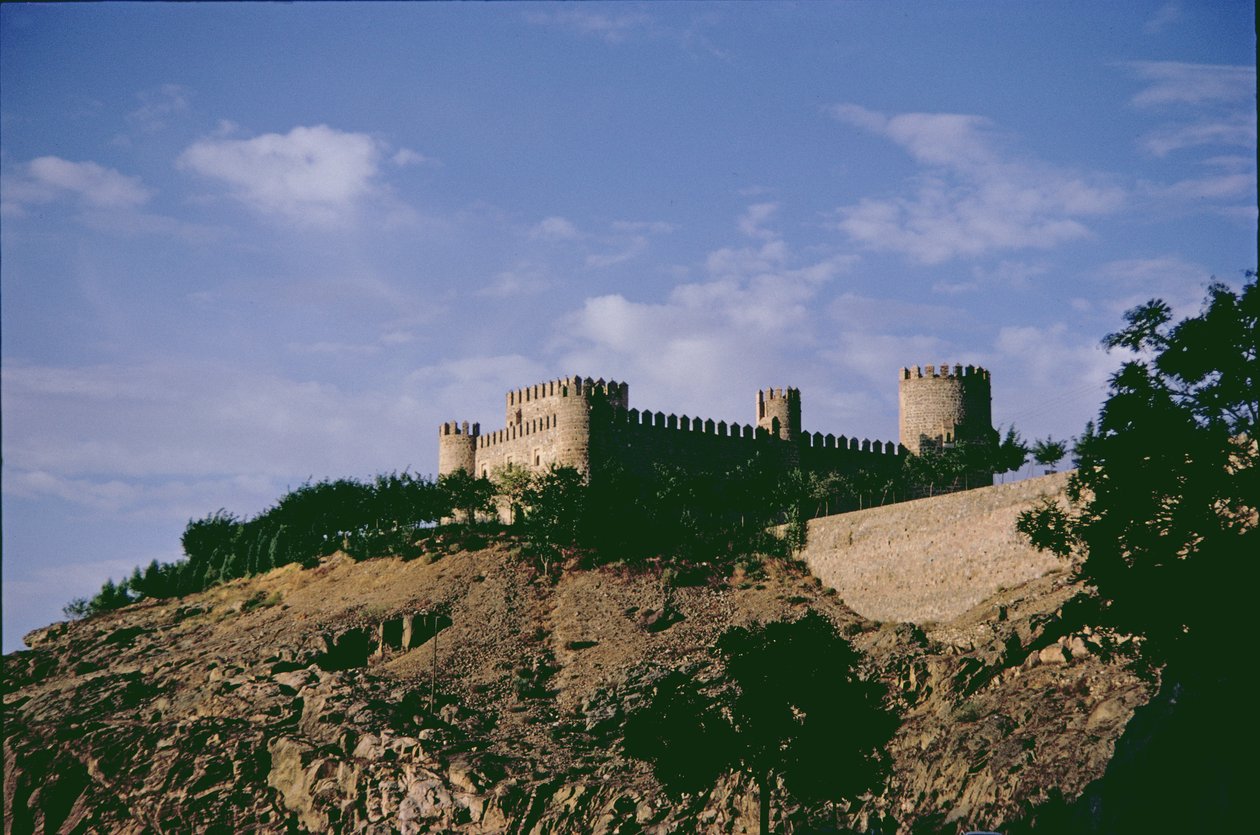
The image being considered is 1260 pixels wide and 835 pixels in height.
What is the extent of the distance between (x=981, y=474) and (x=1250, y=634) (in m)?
32.5

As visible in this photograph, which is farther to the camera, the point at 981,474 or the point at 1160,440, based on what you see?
the point at 981,474

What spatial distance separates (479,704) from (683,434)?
1989 centimetres

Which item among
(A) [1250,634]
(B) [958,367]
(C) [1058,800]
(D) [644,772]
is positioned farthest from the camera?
(B) [958,367]

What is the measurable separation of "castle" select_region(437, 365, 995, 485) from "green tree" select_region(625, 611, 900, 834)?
24.5m

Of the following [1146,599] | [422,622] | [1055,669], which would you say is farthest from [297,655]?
[1146,599]

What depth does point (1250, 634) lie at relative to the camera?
1745 cm

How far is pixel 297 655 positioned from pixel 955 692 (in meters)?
20.5

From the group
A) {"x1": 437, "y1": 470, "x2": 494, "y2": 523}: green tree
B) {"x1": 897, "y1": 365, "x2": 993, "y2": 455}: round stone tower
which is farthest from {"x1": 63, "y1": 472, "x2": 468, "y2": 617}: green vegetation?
{"x1": 897, "y1": 365, "x2": 993, "y2": 455}: round stone tower

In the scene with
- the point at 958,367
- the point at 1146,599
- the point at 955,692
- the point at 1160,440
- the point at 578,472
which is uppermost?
the point at 958,367

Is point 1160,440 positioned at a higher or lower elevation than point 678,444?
lower

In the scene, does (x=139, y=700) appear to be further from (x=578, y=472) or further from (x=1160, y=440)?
(x=1160, y=440)

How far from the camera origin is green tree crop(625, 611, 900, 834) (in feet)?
72.8

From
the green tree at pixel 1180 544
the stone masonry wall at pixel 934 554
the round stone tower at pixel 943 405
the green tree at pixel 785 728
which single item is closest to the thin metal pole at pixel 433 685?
the green tree at pixel 785 728

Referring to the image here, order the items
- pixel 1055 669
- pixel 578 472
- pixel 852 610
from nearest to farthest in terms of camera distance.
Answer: pixel 1055 669 → pixel 852 610 → pixel 578 472
